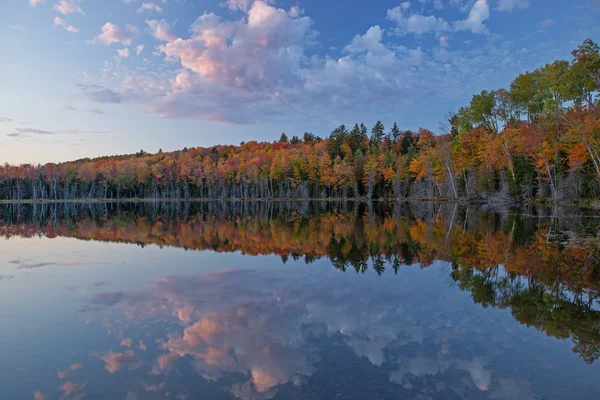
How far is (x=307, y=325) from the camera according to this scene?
267 inches

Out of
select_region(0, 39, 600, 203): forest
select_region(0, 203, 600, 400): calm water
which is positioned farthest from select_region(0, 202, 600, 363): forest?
select_region(0, 39, 600, 203): forest

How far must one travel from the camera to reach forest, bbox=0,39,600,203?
32375mm

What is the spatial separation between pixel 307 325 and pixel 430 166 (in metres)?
58.2

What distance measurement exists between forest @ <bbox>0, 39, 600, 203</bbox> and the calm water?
15.6m

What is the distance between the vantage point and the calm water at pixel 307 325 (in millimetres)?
4809

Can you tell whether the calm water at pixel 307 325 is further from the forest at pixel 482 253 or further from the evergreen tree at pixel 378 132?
the evergreen tree at pixel 378 132

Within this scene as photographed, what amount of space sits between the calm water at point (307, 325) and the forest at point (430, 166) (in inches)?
612

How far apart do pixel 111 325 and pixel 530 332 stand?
7.56 meters

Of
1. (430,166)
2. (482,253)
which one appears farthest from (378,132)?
(482,253)

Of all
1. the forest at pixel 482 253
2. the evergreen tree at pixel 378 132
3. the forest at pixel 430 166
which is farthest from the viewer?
the evergreen tree at pixel 378 132

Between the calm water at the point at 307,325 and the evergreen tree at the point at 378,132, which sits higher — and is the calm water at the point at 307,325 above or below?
below

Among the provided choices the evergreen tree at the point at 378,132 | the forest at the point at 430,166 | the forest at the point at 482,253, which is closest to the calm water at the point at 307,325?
the forest at the point at 482,253

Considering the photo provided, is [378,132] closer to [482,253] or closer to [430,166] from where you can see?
[430,166]

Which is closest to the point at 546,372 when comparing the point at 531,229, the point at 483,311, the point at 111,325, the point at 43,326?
the point at 483,311
